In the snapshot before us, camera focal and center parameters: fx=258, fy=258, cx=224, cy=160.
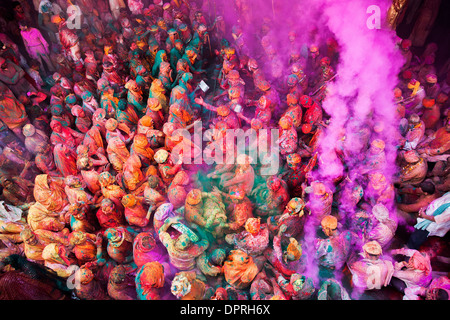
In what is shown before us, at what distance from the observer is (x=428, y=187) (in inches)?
200

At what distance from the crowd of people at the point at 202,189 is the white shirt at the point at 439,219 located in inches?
1.0

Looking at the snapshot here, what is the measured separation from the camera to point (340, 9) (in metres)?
8.38

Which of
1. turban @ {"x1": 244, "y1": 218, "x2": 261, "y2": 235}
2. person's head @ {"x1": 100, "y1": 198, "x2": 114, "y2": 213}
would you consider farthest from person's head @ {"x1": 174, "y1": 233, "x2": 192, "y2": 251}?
person's head @ {"x1": 100, "y1": 198, "x2": 114, "y2": 213}

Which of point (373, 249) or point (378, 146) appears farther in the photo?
point (378, 146)

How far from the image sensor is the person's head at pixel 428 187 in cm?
503

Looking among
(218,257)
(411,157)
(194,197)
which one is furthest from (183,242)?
(411,157)

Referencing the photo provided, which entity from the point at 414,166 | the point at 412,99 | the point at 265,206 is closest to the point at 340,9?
the point at 412,99

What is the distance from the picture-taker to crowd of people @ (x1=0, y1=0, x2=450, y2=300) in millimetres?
4188

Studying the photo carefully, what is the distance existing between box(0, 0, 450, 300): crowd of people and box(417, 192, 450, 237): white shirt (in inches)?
1.0

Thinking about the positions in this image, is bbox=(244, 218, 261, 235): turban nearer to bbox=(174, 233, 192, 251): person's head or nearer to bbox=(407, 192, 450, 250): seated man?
bbox=(174, 233, 192, 251): person's head

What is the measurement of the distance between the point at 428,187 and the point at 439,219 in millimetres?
1008

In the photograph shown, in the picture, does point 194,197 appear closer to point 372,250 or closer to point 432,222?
point 372,250
